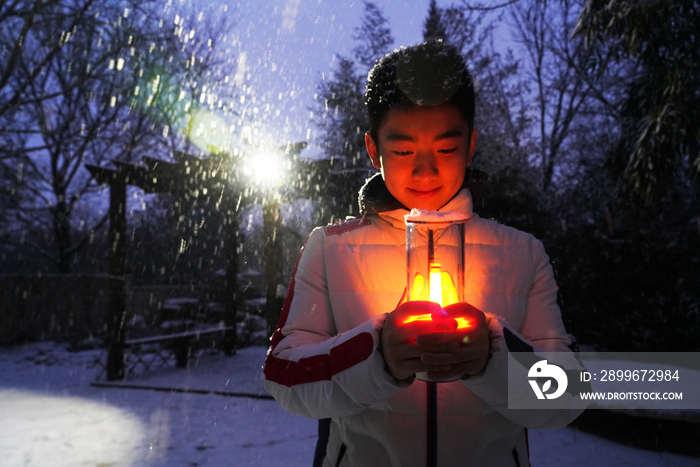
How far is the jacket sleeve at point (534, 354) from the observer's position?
3.62 feet

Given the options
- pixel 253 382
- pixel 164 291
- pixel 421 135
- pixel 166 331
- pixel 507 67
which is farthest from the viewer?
pixel 507 67

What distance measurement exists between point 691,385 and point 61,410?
7.72 meters

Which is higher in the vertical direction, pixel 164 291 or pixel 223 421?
pixel 164 291

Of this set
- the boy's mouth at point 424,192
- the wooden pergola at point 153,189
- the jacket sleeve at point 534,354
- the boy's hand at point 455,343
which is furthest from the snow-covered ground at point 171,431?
the boy's hand at point 455,343

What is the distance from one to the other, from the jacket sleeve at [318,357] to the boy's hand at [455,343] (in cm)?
15

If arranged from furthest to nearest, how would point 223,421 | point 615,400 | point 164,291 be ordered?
→ point 164,291 < point 223,421 < point 615,400

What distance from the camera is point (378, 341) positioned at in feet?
3.56

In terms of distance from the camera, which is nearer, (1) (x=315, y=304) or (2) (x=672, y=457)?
(1) (x=315, y=304)

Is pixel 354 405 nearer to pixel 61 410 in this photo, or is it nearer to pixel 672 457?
pixel 672 457

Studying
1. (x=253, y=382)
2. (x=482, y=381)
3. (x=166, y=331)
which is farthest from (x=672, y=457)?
(x=166, y=331)

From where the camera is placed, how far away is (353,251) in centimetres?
153

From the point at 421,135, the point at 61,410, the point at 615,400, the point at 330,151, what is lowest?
the point at 61,410

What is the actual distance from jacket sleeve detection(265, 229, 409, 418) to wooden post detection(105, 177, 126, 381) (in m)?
7.47

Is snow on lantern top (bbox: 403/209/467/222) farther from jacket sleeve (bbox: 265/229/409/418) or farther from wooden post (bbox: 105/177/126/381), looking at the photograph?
wooden post (bbox: 105/177/126/381)
